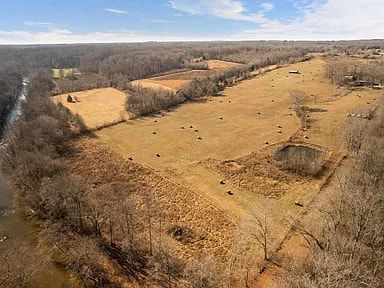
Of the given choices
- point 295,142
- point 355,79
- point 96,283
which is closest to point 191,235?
point 96,283

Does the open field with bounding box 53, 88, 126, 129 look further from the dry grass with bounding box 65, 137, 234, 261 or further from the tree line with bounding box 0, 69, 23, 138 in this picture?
the dry grass with bounding box 65, 137, 234, 261

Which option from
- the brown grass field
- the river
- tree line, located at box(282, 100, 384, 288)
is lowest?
the river

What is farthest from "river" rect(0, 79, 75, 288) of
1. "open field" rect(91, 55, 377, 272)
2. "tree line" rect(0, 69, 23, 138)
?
"tree line" rect(0, 69, 23, 138)

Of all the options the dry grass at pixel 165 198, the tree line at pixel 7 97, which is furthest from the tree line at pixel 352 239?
the tree line at pixel 7 97

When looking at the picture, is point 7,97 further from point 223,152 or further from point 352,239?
point 352,239

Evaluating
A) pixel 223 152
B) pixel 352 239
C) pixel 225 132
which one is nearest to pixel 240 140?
pixel 225 132
